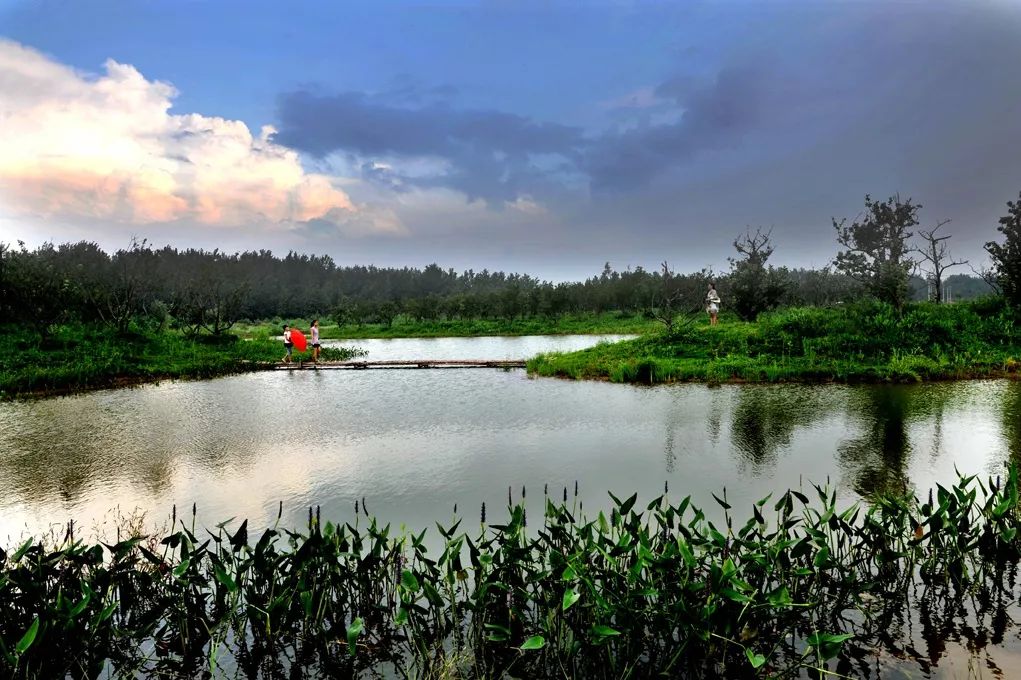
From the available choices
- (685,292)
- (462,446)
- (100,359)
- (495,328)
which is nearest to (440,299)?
(495,328)

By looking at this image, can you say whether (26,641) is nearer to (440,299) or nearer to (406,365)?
(406,365)

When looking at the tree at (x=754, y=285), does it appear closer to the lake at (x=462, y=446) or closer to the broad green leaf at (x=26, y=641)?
the lake at (x=462, y=446)

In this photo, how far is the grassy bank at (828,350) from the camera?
18.1 meters

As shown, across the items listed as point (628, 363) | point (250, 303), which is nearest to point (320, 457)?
point (628, 363)

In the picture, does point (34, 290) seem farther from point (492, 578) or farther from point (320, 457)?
point (492, 578)

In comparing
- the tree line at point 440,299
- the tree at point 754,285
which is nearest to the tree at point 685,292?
the tree line at point 440,299

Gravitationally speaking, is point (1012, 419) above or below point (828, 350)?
below

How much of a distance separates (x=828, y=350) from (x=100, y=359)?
1046 inches

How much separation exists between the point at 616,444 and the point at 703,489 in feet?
9.43

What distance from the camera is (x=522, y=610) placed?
4754mm

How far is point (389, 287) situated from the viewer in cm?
11538

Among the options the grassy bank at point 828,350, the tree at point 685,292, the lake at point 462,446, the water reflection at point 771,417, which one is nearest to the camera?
the lake at point 462,446

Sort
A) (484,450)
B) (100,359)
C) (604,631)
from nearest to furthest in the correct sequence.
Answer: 1. (604,631)
2. (484,450)
3. (100,359)

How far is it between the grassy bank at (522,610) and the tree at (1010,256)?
24.2 m
